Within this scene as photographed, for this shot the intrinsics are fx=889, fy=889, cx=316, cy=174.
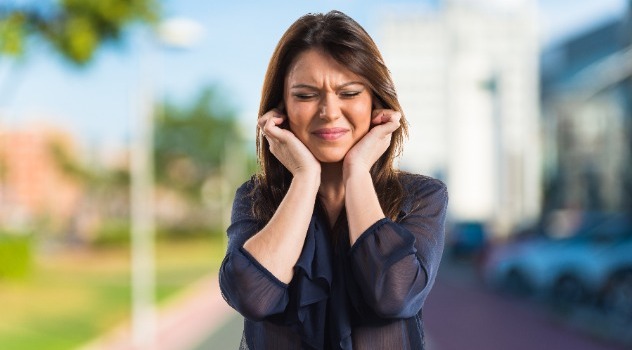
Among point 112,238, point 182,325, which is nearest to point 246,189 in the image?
point 182,325

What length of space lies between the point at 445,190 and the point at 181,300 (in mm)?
20568

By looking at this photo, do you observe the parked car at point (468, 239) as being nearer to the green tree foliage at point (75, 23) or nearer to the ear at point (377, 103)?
the green tree foliage at point (75, 23)

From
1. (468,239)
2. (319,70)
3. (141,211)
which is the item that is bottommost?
(468,239)

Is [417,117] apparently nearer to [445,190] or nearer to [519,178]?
[519,178]

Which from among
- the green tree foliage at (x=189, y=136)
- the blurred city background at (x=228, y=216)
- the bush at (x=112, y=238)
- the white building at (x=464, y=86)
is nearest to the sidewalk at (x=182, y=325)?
the blurred city background at (x=228, y=216)

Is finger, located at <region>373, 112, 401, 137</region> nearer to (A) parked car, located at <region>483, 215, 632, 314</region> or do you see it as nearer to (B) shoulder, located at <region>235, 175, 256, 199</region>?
(B) shoulder, located at <region>235, 175, 256, 199</region>

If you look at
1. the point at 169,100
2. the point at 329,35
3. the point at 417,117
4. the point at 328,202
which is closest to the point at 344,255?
the point at 328,202

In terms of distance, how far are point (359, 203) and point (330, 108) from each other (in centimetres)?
16

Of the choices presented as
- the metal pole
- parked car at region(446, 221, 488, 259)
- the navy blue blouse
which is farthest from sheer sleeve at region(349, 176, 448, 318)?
parked car at region(446, 221, 488, 259)

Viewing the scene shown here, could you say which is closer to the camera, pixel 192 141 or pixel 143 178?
pixel 143 178

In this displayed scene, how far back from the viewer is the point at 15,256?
23922 millimetres

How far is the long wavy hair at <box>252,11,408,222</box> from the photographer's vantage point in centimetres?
146

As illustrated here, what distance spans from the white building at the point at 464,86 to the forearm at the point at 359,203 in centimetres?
4764

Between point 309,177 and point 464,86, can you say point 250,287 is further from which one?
point 464,86
